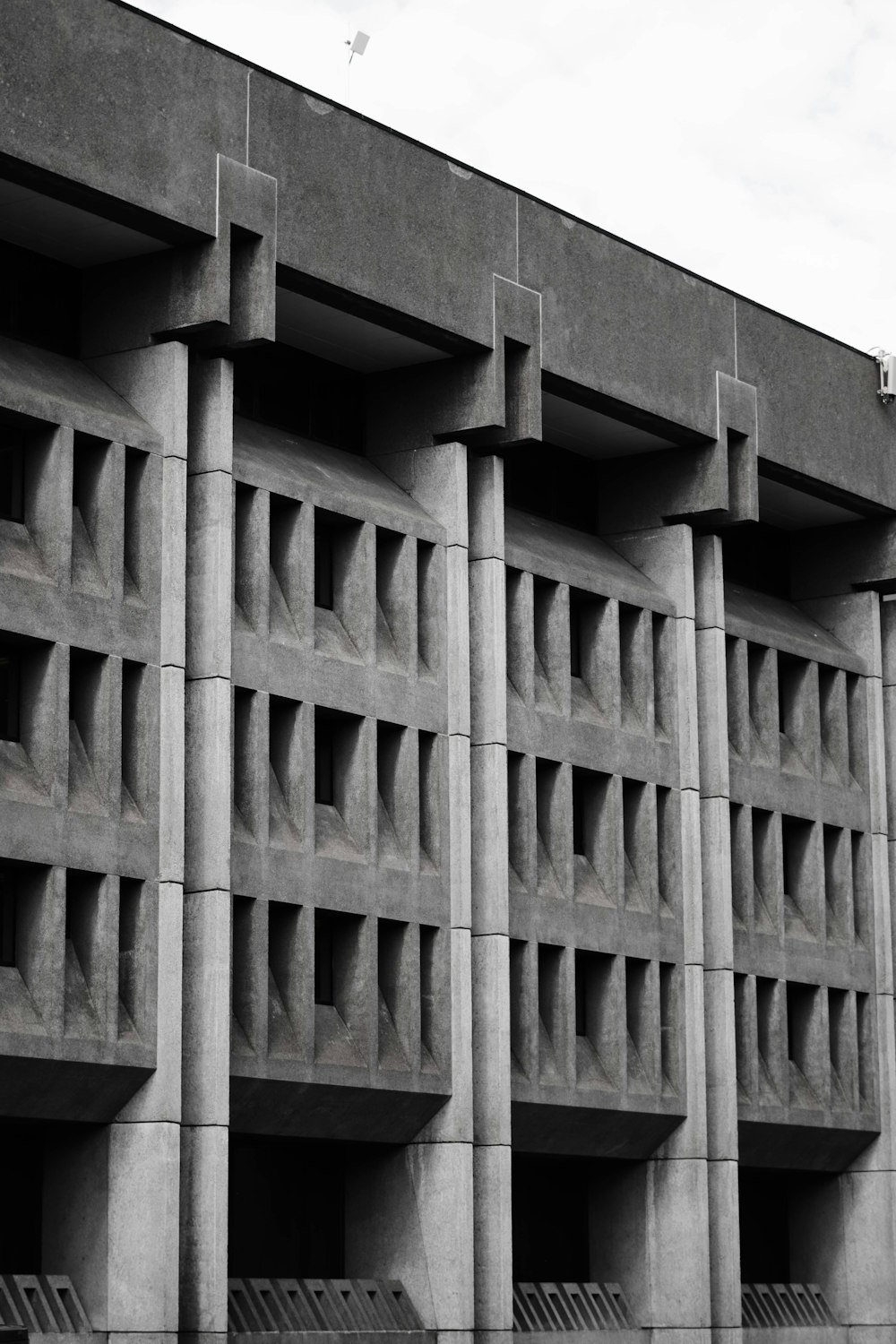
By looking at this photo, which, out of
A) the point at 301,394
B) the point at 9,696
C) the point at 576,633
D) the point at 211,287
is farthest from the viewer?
the point at 576,633

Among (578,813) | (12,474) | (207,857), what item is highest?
(12,474)

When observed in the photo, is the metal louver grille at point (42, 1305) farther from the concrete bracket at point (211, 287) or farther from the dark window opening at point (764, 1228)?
the dark window opening at point (764, 1228)

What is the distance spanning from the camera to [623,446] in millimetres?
48750

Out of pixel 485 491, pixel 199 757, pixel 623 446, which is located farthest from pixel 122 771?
pixel 623 446

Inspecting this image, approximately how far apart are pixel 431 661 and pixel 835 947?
45.2 feet

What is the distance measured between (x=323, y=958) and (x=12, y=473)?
9362 mm

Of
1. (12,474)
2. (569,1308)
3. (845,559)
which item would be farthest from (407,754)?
(845,559)

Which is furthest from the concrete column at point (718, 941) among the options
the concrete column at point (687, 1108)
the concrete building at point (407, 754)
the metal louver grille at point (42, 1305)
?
the metal louver grille at point (42, 1305)

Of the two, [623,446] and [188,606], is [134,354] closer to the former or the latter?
[188,606]

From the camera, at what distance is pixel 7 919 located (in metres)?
35.4

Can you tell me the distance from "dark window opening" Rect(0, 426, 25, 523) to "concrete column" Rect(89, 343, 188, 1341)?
1967 millimetres

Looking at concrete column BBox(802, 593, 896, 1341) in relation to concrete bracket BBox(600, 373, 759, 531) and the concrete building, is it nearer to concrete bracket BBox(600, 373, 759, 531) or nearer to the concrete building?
the concrete building

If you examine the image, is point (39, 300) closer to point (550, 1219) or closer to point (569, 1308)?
point (550, 1219)

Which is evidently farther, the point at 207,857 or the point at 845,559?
the point at 845,559
